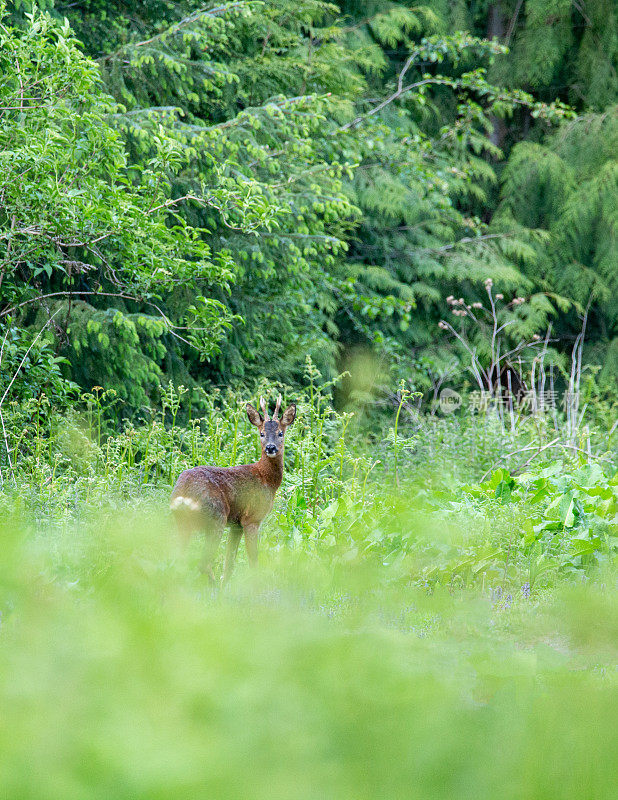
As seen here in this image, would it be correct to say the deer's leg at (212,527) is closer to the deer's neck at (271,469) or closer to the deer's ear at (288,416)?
the deer's neck at (271,469)

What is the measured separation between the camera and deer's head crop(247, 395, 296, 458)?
4465 mm

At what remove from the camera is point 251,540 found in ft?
14.1

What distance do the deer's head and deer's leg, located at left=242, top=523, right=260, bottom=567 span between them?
0.36 metres

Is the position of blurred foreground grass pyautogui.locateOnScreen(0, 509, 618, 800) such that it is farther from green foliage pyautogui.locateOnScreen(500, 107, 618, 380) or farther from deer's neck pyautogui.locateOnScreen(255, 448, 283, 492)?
green foliage pyautogui.locateOnScreen(500, 107, 618, 380)

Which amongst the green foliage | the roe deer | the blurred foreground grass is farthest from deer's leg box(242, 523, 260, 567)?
the green foliage

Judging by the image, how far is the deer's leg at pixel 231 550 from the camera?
13.5 ft

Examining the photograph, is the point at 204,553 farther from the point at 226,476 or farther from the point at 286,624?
the point at 286,624

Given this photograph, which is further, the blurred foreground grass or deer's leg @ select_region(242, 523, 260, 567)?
deer's leg @ select_region(242, 523, 260, 567)

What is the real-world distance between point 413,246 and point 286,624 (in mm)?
10279

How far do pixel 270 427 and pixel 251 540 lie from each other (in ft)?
1.89

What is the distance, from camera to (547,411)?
32.2 feet

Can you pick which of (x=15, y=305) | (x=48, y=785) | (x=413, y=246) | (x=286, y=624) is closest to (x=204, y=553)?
(x=286, y=624)

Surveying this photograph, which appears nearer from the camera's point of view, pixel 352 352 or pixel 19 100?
pixel 19 100

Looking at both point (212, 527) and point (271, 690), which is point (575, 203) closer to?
point (212, 527)
